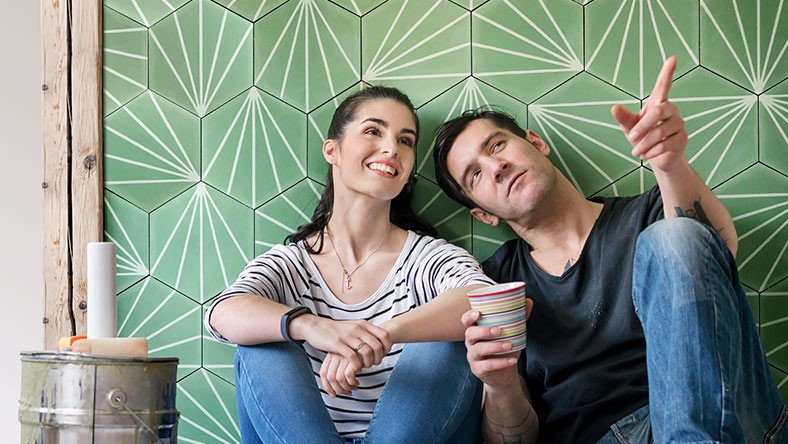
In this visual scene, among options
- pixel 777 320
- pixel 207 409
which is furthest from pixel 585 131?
pixel 207 409

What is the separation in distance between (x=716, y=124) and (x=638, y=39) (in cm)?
29

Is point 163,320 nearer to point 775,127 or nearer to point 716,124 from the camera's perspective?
point 716,124

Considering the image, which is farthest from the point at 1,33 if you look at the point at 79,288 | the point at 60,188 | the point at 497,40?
the point at 497,40

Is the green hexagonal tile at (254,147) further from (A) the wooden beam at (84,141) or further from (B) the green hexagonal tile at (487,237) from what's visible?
(B) the green hexagonal tile at (487,237)

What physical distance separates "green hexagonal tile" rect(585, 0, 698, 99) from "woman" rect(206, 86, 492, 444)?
52 centimetres

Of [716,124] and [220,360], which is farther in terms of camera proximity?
[220,360]

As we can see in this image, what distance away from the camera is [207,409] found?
2.12 m

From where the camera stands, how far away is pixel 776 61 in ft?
6.54

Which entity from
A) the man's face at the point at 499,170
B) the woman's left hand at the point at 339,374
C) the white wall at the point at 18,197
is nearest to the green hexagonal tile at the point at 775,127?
the man's face at the point at 499,170

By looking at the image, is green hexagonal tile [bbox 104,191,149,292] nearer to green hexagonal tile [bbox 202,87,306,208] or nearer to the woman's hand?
green hexagonal tile [bbox 202,87,306,208]

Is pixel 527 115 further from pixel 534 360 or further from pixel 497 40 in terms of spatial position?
pixel 534 360

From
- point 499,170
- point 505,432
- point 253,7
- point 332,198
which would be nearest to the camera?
point 505,432

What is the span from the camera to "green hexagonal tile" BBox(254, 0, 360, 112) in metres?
2.12

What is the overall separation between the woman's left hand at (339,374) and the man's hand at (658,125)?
0.63 m
